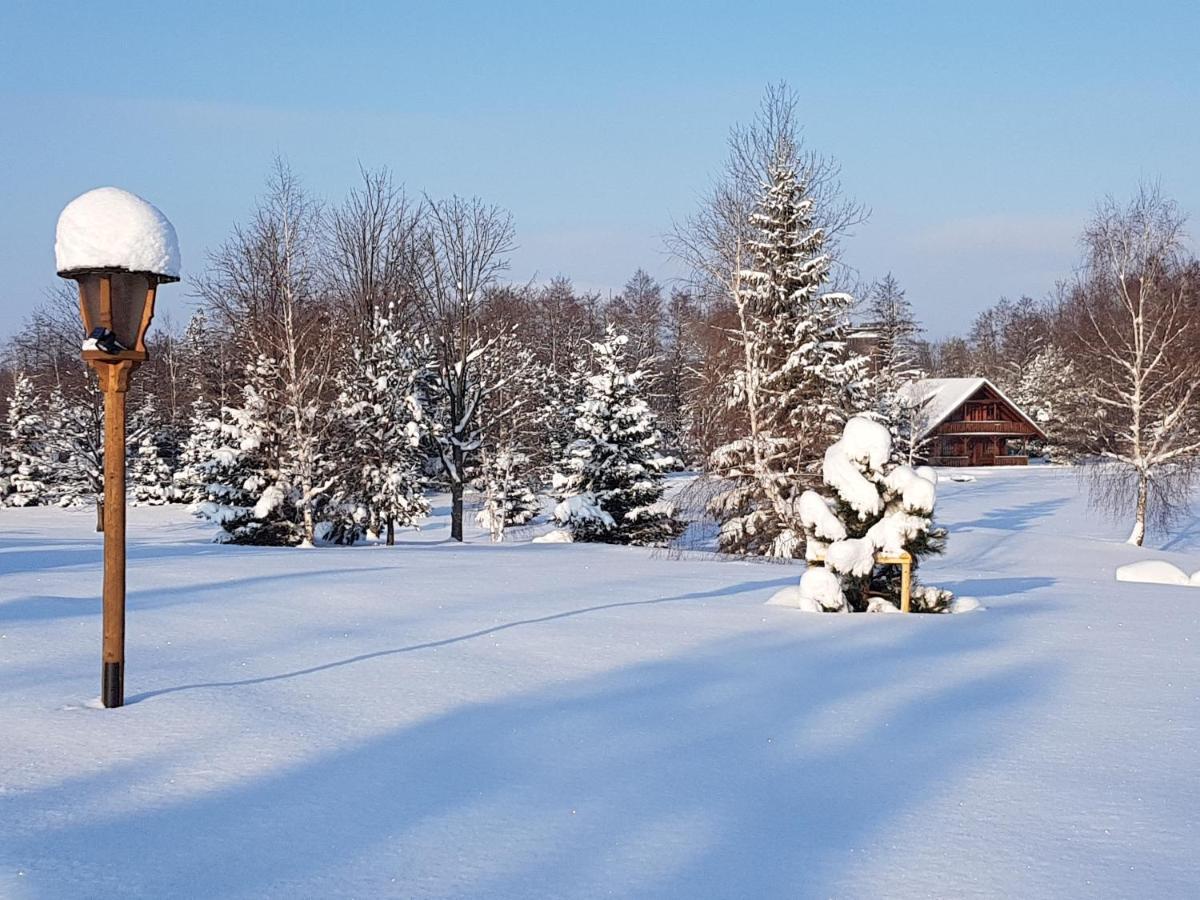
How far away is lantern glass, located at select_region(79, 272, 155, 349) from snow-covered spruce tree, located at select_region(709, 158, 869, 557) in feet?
56.3

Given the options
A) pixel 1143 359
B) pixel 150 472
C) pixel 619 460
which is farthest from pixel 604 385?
pixel 150 472

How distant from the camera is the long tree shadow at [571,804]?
373cm

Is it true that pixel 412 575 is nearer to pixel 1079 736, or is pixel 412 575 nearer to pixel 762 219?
pixel 1079 736

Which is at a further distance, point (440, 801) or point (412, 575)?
point (412, 575)

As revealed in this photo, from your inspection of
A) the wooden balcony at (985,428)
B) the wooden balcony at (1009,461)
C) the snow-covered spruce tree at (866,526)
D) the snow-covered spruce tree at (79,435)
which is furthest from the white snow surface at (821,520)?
the wooden balcony at (1009,461)

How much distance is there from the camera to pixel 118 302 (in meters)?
5.87

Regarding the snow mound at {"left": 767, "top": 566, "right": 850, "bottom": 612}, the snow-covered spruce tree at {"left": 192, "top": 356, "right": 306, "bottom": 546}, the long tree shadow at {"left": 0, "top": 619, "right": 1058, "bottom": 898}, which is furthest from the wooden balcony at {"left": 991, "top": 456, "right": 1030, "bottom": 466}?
the long tree shadow at {"left": 0, "top": 619, "right": 1058, "bottom": 898}

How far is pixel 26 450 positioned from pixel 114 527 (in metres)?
46.8

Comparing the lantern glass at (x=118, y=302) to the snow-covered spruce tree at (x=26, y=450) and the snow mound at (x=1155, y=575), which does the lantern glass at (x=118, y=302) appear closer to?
the snow mound at (x=1155, y=575)

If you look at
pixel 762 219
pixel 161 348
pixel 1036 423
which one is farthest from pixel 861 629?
pixel 1036 423

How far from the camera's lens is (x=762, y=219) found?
2288cm

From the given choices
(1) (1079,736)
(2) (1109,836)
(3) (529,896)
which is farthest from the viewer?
(1) (1079,736)

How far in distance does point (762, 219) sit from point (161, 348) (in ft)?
125

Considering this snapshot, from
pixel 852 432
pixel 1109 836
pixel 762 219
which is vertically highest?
pixel 762 219
